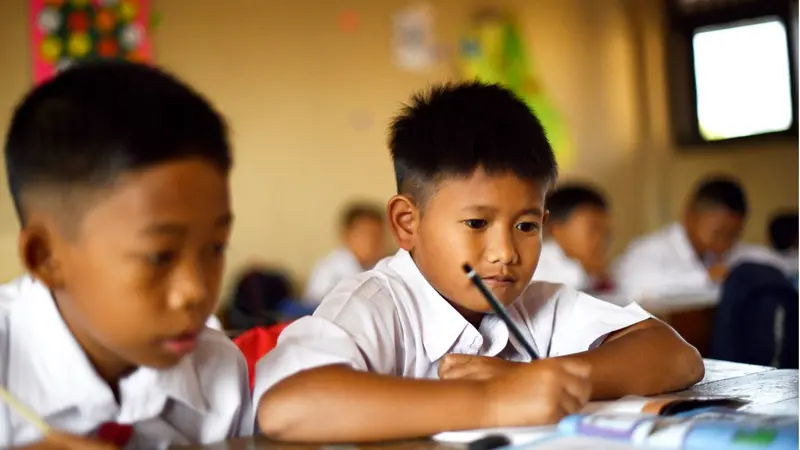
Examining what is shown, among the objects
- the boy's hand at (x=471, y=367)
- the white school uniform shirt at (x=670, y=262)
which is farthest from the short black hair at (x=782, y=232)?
the boy's hand at (x=471, y=367)

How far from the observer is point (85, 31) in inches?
147

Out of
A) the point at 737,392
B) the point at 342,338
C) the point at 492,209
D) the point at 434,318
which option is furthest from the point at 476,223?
the point at 737,392

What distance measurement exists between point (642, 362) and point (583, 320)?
152mm

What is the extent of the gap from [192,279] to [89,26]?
327 centimetres

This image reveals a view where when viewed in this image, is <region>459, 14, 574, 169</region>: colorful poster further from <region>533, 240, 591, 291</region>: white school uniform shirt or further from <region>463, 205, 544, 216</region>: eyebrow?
<region>463, 205, 544, 216</region>: eyebrow

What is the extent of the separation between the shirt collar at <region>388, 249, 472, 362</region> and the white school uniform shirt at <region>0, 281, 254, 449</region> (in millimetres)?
287

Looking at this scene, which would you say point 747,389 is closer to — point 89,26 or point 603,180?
point 89,26

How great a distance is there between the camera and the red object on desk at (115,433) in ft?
2.81

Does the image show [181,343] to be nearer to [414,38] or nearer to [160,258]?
[160,258]

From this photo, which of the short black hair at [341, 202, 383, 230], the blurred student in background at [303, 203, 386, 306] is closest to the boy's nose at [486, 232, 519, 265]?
the blurred student in background at [303, 203, 386, 306]

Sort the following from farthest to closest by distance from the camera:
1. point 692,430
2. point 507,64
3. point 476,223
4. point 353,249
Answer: point 507,64, point 353,249, point 476,223, point 692,430

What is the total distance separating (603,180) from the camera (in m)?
5.62

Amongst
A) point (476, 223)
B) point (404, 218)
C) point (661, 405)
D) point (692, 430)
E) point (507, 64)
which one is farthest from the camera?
point (507, 64)

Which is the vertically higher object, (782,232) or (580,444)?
Result: (580,444)
